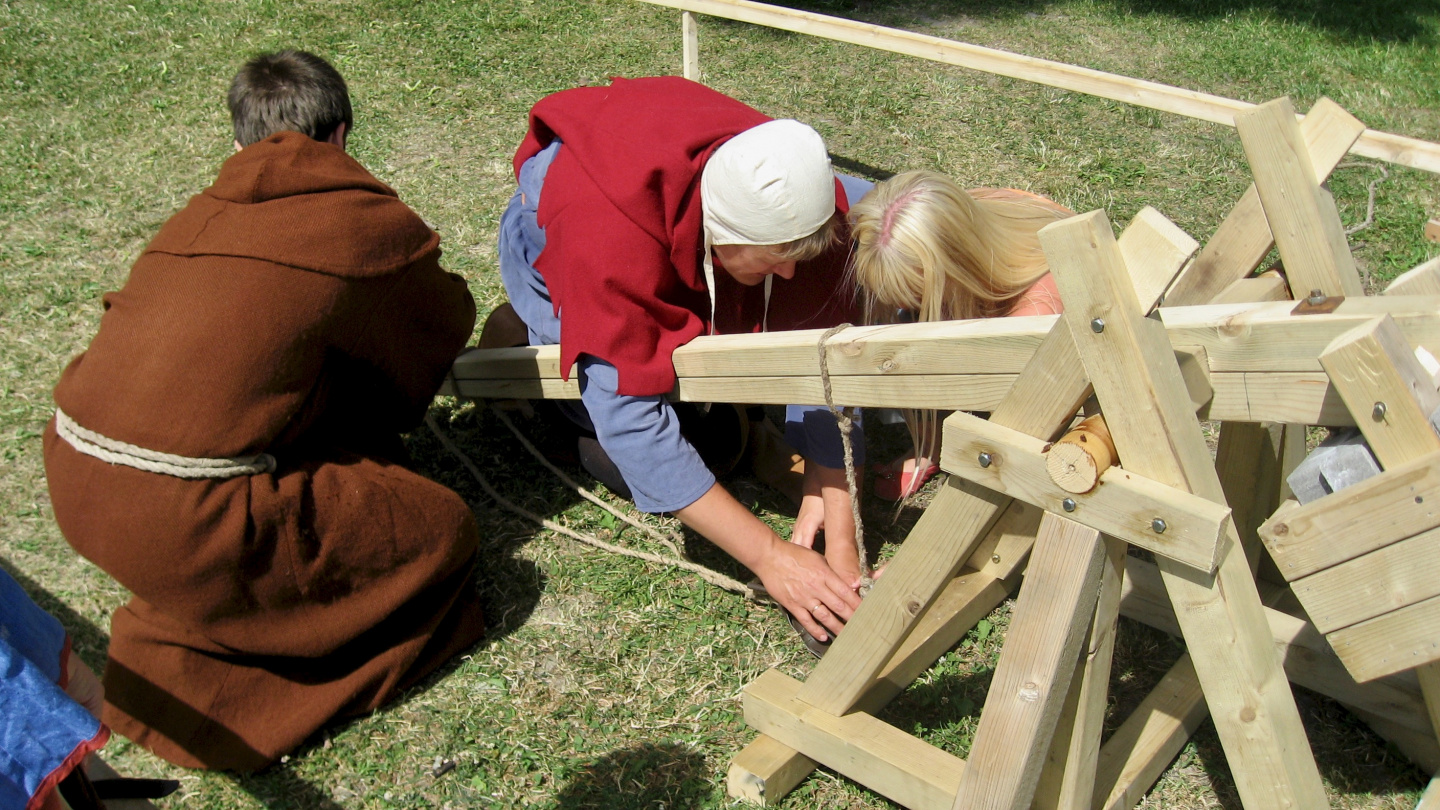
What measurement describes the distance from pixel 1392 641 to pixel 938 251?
1.18m

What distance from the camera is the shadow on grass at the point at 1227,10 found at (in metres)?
6.88

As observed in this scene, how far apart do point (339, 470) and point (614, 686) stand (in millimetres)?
873

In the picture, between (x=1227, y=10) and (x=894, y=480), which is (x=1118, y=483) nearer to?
(x=894, y=480)

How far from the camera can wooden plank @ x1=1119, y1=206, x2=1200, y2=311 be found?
132 cm

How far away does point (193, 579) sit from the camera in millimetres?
2107

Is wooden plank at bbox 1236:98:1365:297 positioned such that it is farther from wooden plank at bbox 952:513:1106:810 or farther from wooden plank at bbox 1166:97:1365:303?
wooden plank at bbox 952:513:1106:810

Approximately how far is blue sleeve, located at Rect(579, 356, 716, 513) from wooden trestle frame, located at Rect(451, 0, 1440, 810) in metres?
0.11

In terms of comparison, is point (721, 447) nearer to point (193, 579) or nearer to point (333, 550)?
point (333, 550)

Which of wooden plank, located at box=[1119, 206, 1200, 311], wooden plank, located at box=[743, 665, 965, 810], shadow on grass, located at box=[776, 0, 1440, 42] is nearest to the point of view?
wooden plank, located at box=[1119, 206, 1200, 311]

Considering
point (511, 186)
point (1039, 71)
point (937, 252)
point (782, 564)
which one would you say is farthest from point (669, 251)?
point (511, 186)

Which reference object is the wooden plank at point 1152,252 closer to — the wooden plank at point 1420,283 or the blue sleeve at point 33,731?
the wooden plank at point 1420,283

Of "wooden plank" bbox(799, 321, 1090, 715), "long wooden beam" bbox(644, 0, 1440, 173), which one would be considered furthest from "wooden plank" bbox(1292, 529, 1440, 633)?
"long wooden beam" bbox(644, 0, 1440, 173)

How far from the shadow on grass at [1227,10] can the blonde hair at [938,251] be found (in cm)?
502

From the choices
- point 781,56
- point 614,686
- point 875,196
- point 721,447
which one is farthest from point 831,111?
point 614,686
